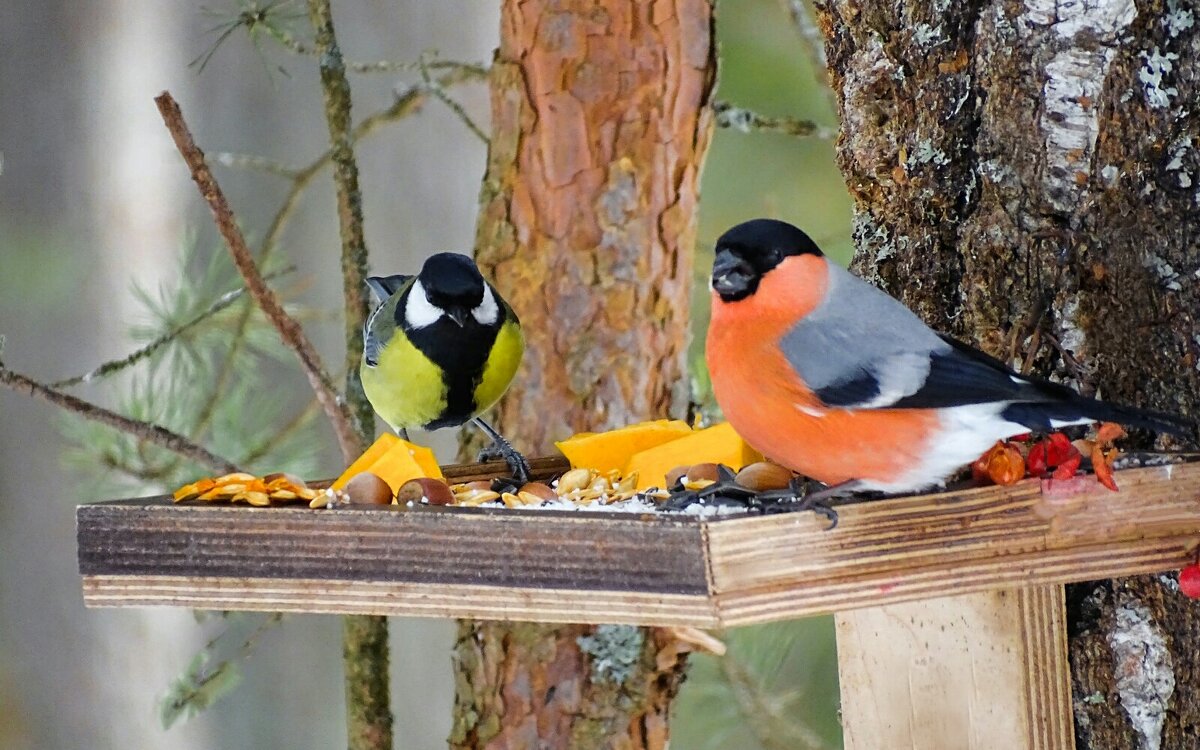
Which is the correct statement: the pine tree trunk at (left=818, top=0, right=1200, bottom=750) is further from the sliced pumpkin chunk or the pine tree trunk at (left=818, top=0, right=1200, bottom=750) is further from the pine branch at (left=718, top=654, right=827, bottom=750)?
the pine branch at (left=718, top=654, right=827, bottom=750)

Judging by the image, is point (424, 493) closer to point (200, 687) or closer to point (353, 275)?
point (353, 275)

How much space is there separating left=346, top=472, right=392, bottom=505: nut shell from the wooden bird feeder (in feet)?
0.32

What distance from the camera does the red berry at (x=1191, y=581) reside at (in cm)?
144

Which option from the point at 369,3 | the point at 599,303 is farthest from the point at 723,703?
the point at 369,3

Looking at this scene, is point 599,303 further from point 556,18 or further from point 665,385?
point 556,18

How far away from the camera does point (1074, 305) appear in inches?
66.2

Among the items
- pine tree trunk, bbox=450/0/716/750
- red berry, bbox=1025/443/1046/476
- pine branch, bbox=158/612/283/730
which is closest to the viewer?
red berry, bbox=1025/443/1046/476

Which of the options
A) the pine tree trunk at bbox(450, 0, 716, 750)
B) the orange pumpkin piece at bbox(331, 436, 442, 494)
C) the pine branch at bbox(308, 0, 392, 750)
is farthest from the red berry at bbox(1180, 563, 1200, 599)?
the pine branch at bbox(308, 0, 392, 750)

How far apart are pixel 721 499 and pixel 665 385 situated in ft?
4.70

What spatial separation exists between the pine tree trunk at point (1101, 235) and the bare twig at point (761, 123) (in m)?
0.98

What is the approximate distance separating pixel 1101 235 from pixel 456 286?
1.12m

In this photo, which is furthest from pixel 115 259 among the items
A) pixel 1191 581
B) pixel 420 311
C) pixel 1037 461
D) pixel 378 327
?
pixel 1191 581

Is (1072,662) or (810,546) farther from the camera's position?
(1072,662)

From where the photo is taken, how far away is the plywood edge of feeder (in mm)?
1256
